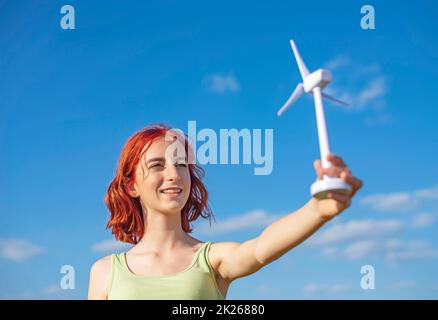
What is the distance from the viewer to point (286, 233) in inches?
190

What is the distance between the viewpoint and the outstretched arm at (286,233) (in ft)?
13.7

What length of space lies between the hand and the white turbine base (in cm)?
4

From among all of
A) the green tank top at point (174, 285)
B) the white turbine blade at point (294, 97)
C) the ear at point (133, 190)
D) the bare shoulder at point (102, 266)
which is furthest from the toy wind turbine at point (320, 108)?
the bare shoulder at point (102, 266)

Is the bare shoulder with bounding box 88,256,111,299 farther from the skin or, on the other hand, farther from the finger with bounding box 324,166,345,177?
the finger with bounding box 324,166,345,177

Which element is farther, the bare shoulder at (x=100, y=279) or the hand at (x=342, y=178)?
the bare shoulder at (x=100, y=279)

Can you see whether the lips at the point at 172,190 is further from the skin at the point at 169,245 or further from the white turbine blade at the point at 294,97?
the white turbine blade at the point at 294,97

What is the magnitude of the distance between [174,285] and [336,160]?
2.16 m

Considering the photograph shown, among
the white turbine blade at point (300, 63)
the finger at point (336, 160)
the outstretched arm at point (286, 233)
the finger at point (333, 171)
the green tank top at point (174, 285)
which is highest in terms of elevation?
the white turbine blade at point (300, 63)

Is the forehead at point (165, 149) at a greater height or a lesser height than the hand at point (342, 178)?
greater

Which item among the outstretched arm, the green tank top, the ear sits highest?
the ear

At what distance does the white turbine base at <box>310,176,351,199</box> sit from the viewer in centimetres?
403

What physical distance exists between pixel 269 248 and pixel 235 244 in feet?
2.05

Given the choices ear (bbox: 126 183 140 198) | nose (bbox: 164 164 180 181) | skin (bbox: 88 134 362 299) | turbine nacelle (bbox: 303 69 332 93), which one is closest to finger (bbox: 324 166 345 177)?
turbine nacelle (bbox: 303 69 332 93)
